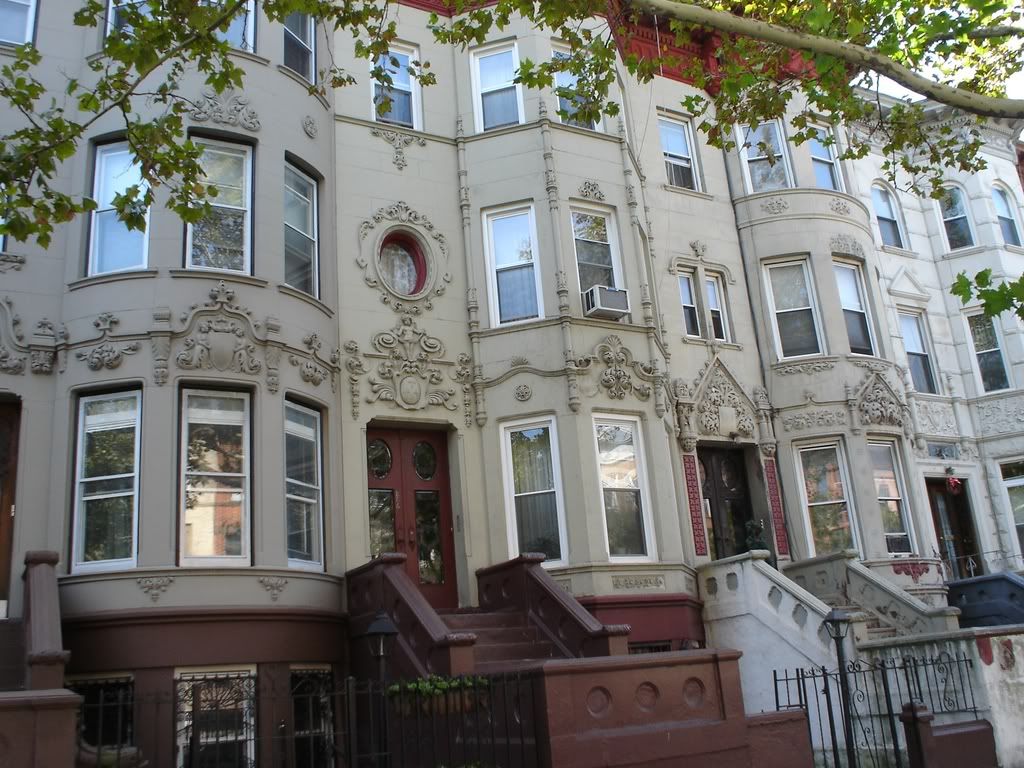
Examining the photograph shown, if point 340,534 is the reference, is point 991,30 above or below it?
above

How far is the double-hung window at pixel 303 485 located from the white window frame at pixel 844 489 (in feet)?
31.2

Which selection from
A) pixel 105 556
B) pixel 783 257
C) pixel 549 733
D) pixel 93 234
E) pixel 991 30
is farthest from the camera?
pixel 783 257

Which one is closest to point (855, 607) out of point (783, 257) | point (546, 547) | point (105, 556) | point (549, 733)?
point (546, 547)

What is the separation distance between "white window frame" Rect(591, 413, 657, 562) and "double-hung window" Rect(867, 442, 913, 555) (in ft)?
18.1

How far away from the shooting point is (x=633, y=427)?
1614 centimetres

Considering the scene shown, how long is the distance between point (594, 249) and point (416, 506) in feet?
17.8

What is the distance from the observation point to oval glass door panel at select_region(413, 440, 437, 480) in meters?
15.6

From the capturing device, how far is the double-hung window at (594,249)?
16766 millimetres

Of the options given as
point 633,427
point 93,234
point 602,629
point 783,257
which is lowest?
point 602,629

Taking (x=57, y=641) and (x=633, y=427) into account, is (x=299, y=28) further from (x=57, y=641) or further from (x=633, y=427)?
(x=57, y=641)

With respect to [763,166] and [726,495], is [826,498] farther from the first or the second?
[763,166]

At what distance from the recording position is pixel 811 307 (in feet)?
65.3

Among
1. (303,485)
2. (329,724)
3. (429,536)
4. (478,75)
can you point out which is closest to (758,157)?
(478,75)

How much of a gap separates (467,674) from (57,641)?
4167mm
